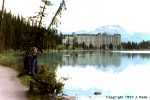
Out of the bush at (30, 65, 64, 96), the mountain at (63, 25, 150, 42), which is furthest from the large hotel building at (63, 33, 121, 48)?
the bush at (30, 65, 64, 96)

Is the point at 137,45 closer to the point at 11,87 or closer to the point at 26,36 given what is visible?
the point at 26,36

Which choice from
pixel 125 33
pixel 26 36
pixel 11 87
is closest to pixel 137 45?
pixel 125 33

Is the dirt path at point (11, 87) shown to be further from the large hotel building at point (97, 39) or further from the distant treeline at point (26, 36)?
the large hotel building at point (97, 39)

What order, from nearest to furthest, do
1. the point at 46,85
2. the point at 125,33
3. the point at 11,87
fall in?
the point at 46,85
the point at 11,87
the point at 125,33

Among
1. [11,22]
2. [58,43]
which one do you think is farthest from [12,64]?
[58,43]

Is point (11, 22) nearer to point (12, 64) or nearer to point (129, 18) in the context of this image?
point (12, 64)

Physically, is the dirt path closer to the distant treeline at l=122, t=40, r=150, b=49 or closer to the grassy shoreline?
the grassy shoreline
